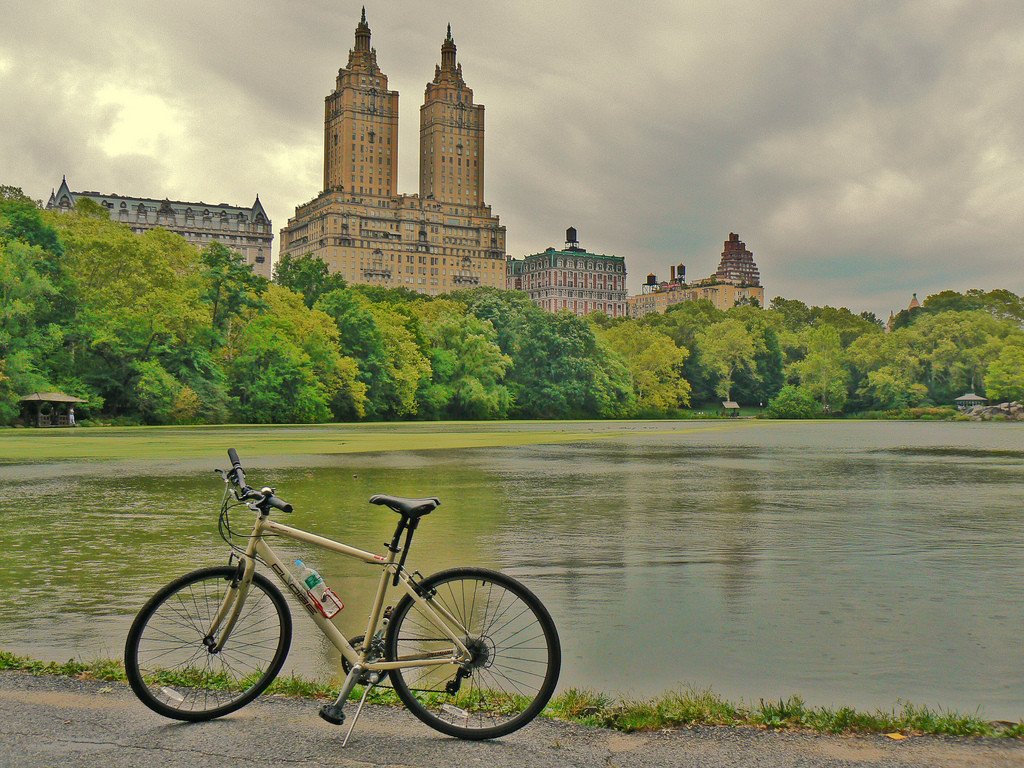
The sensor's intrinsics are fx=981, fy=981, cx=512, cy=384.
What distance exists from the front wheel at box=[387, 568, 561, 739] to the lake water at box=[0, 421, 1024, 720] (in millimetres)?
1742

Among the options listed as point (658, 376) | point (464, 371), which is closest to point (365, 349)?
point (464, 371)

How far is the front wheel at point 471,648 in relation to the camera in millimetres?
5559

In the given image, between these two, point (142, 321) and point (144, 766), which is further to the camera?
point (142, 321)

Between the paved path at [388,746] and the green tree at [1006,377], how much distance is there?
119099 millimetres

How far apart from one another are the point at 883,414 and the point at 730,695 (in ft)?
393

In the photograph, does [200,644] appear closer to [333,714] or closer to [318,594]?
[318,594]

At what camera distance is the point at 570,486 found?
2439cm

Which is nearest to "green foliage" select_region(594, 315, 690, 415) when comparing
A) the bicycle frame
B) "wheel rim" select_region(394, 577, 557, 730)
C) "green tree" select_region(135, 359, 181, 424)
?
"green tree" select_region(135, 359, 181, 424)

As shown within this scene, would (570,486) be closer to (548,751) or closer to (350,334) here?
(548,751)

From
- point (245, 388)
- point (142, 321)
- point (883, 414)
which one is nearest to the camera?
point (142, 321)

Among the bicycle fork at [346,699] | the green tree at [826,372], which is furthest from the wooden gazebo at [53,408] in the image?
the green tree at [826,372]

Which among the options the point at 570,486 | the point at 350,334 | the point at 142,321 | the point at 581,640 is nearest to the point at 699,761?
the point at 581,640

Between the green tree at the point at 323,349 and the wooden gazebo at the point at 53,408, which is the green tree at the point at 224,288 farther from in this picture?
the wooden gazebo at the point at 53,408

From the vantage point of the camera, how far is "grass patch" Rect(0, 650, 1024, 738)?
5.64m
